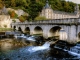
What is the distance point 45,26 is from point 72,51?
1634cm

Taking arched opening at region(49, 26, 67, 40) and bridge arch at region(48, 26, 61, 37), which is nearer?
arched opening at region(49, 26, 67, 40)

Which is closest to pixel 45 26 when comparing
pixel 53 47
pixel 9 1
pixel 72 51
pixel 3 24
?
pixel 53 47

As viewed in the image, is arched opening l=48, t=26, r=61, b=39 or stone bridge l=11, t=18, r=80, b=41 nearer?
stone bridge l=11, t=18, r=80, b=41

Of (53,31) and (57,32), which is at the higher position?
(53,31)

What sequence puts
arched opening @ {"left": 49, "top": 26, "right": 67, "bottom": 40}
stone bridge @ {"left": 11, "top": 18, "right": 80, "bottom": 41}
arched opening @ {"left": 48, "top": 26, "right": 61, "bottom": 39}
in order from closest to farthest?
stone bridge @ {"left": 11, "top": 18, "right": 80, "bottom": 41}
arched opening @ {"left": 49, "top": 26, "right": 67, "bottom": 40}
arched opening @ {"left": 48, "top": 26, "right": 61, "bottom": 39}

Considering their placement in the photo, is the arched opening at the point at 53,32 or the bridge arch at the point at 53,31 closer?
the bridge arch at the point at 53,31

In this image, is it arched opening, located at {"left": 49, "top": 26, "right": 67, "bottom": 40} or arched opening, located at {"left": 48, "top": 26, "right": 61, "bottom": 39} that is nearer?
arched opening, located at {"left": 49, "top": 26, "right": 67, "bottom": 40}

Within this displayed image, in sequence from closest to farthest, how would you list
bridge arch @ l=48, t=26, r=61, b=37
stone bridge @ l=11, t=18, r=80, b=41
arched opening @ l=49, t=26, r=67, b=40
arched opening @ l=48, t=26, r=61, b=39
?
stone bridge @ l=11, t=18, r=80, b=41
arched opening @ l=49, t=26, r=67, b=40
bridge arch @ l=48, t=26, r=61, b=37
arched opening @ l=48, t=26, r=61, b=39

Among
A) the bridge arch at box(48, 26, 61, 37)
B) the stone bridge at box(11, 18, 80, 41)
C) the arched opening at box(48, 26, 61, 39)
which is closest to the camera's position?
the stone bridge at box(11, 18, 80, 41)

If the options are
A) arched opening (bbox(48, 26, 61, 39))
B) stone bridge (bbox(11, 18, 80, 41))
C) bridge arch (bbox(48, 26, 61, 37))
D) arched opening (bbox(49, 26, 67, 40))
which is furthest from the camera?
arched opening (bbox(48, 26, 61, 39))

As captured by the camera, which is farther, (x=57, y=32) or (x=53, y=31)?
(x=57, y=32)

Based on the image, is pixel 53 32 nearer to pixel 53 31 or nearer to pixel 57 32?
pixel 53 31

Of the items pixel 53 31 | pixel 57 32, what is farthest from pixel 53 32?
pixel 57 32

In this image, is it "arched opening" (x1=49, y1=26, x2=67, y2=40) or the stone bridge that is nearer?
the stone bridge
